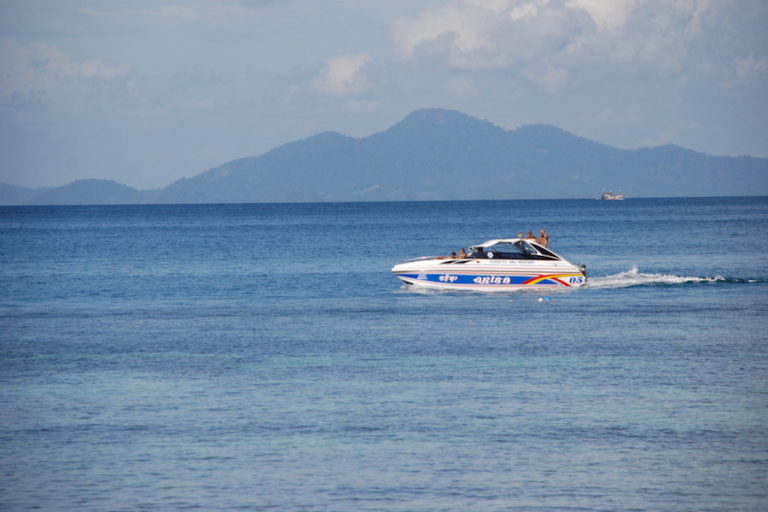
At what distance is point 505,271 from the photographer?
47.6m

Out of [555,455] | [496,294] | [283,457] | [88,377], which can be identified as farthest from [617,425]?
[496,294]

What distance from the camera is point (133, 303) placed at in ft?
153

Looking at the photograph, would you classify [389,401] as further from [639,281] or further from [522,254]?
[639,281]

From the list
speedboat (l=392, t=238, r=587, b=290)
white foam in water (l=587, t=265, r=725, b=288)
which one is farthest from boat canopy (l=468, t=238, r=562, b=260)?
white foam in water (l=587, t=265, r=725, b=288)

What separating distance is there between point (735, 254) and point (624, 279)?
89.6ft

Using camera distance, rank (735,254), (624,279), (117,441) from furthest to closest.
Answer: (735,254) < (624,279) < (117,441)

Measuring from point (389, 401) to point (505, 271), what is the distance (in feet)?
83.5

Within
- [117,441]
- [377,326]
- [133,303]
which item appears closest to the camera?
[117,441]

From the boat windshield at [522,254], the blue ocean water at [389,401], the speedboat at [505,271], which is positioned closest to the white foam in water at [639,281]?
the blue ocean water at [389,401]

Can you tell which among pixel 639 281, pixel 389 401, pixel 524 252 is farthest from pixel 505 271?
pixel 389 401

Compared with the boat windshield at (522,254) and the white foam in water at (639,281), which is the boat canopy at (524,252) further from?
the white foam in water at (639,281)

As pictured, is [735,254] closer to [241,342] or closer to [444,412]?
[241,342]

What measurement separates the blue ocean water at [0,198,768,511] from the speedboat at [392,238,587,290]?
1265 millimetres

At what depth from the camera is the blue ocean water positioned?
55.1 ft
